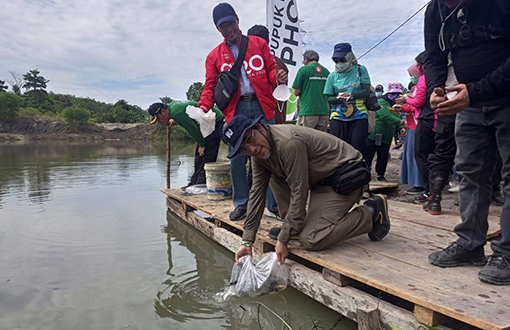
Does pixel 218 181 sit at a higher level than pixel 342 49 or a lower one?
lower

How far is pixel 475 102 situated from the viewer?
71.6 inches

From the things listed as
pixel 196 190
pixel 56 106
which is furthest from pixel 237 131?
pixel 56 106

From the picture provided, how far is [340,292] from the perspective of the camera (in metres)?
2.16

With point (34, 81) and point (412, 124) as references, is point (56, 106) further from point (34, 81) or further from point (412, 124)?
point (412, 124)

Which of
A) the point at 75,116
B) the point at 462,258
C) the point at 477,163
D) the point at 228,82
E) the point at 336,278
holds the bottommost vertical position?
the point at 336,278

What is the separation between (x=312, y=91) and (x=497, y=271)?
11.6 feet

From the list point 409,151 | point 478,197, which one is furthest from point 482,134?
point 409,151

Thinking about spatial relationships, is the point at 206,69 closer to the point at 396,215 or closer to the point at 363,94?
the point at 363,94

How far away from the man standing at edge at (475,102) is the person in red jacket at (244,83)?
66.5 inches

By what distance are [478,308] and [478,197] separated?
0.65 m

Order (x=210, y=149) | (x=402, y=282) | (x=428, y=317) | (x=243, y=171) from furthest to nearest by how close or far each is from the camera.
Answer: (x=210, y=149)
(x=243, y=171)
(x=402, y=282)
(x=428, y=317)

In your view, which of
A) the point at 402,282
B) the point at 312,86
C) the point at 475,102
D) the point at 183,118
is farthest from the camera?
the point at 183,118

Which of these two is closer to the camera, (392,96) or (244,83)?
(244,83)

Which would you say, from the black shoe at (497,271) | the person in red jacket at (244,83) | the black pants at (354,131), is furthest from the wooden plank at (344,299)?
the black pants at (354,131)
